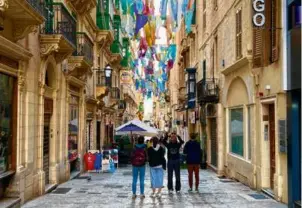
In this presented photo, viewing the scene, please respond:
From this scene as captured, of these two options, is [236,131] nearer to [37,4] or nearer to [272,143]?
[272,143]

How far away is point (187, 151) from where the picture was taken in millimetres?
14086

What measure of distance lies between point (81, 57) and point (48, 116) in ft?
9.55

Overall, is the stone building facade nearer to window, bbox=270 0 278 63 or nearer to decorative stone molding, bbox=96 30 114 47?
decorative stone molding, bbox=96 30 114 47

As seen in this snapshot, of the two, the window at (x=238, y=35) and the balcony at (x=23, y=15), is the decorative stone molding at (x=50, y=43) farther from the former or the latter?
the window at (x=238, y=35)

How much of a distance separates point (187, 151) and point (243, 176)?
→ 3.06 metres

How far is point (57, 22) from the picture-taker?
13.6 metres

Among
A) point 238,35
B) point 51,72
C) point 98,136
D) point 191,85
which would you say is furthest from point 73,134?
point 191,85

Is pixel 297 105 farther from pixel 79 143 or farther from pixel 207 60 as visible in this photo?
pixel 207 60

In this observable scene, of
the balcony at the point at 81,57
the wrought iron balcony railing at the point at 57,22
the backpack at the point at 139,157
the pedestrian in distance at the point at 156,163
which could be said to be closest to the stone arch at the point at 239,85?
the pedestrian in distance at the point at 156,163

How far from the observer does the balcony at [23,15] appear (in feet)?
31.3

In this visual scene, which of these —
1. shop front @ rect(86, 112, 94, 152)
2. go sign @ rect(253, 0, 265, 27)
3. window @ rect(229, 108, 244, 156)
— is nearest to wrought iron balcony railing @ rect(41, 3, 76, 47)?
go sign @ rect(253, 0, 265, 27)

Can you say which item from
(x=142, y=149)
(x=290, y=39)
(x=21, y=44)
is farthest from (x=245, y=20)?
(x=21, y=44)

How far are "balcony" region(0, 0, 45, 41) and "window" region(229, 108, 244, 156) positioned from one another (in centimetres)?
871

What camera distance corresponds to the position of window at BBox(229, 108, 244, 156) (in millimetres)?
16922
